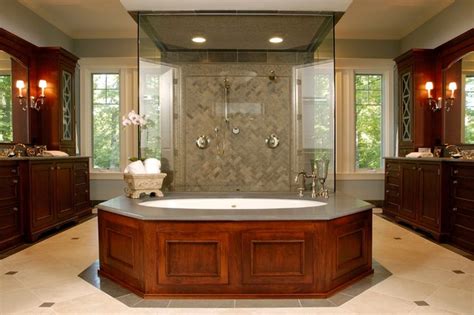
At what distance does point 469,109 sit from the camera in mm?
4293

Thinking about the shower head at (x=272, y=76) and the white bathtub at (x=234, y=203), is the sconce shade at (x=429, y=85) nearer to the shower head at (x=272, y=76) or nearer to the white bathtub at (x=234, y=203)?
the shower head at (x=272, y=76)

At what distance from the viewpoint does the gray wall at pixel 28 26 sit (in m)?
4.57

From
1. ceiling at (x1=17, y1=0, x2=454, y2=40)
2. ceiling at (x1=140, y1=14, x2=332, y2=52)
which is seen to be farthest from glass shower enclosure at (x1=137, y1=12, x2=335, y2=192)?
ceiling at (x1=17, y1=0, x2=454, y2=40)

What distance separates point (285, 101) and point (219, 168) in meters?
Answer: 1.08

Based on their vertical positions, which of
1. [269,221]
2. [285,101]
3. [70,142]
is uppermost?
[285,101]

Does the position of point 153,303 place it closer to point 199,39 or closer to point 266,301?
point 266,301

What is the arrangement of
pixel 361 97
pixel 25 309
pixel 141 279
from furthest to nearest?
pixel 361 97 < pixel 141 279 < pixel 25 309

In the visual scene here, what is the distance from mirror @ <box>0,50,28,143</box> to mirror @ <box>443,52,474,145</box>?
16.4ft

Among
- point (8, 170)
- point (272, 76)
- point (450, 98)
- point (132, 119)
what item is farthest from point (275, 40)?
point (8, 170)

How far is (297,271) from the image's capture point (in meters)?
2.56

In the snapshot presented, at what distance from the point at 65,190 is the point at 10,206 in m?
1.00

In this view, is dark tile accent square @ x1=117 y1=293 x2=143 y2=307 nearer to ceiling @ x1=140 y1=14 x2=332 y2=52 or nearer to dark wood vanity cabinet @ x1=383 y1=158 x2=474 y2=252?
ceiling @ x1=140 y1=14 x2=332 y2=52

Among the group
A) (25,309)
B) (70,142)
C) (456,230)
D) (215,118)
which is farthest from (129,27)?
(456,230)

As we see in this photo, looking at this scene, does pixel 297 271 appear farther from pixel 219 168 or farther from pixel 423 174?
pixel 423 174
